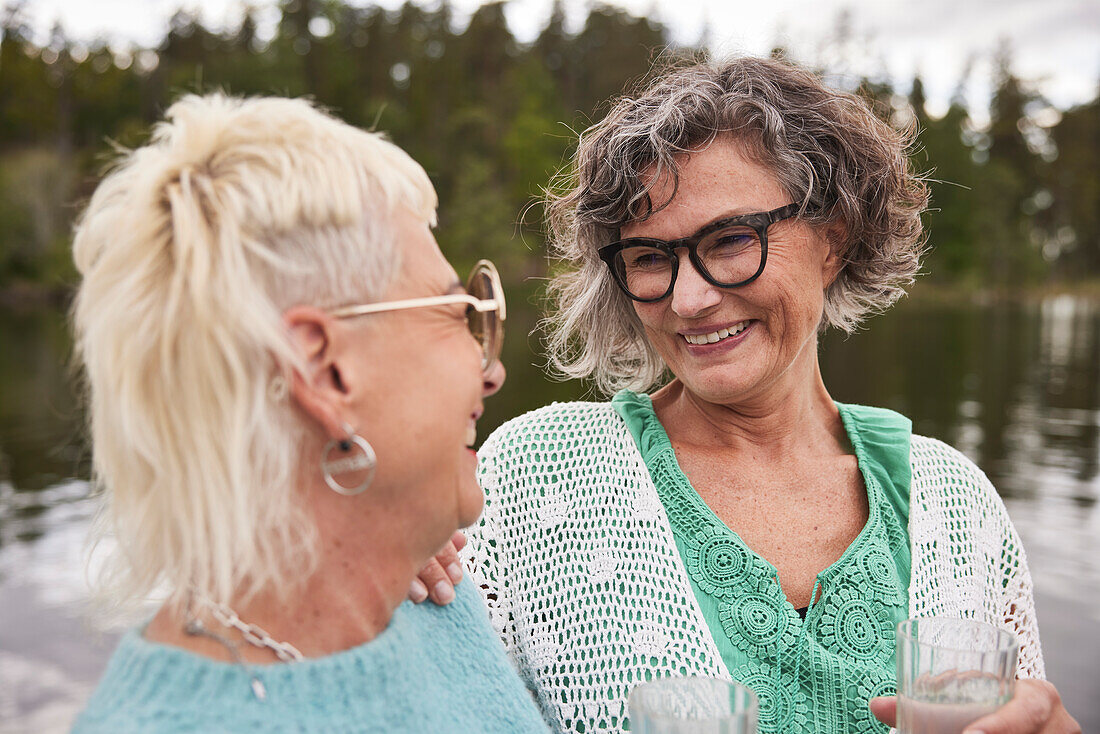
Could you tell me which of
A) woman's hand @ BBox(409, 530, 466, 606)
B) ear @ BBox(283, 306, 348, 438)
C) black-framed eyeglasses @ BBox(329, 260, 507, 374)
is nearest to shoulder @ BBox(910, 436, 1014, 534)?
woman's hand @ BBox(409, 530, 466, 606)

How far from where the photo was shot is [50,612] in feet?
25.5


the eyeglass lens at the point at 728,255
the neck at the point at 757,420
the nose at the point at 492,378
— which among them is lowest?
the neck at the point at 757,420

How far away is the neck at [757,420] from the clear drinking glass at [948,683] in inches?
41.5

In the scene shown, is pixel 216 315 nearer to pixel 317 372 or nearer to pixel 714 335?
pixel 317 372

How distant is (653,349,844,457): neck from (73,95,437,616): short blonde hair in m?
1.37

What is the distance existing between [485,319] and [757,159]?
1092 millimetres

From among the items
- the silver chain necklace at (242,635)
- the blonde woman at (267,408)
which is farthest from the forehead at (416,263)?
the silver chain necklace at (242,635)

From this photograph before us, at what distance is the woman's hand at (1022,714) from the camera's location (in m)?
1.38

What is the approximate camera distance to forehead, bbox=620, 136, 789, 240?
222cm

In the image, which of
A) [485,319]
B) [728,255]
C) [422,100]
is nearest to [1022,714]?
[485,319]

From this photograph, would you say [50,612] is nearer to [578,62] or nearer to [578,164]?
[578,164]

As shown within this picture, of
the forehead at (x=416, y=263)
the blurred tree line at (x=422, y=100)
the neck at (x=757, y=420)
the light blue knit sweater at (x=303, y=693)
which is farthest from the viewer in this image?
the blurred tree line at (x=422, y=100)

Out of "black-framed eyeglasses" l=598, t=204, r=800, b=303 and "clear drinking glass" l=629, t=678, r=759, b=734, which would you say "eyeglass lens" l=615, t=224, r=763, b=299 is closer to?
"black-framed eyeglasses" l=598, t=204, r=800, b=303

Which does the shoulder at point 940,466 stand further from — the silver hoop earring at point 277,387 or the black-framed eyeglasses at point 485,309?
the silver hoop earring at point 277,387
